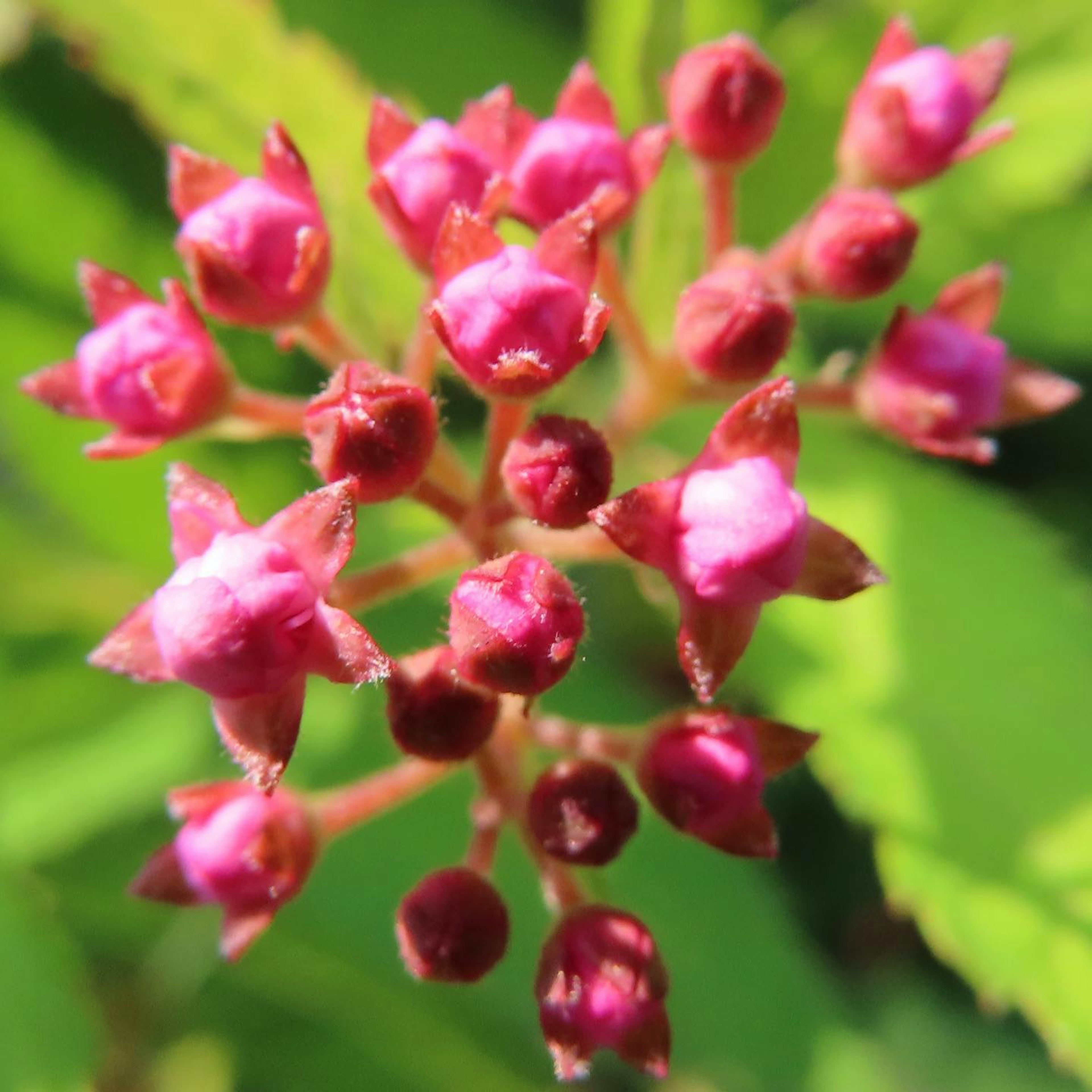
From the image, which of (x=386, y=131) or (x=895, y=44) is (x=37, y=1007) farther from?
(x=895, y=44)

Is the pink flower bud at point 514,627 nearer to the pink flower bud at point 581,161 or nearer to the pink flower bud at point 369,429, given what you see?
the pink flower bud at point 369,429

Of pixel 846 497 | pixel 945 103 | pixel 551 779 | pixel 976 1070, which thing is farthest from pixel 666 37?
pixel 976 1070

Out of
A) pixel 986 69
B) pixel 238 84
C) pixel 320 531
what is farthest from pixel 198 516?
pixel 986 69

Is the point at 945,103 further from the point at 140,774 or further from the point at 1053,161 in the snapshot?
the point at 140,774

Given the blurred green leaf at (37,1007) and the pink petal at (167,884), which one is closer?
the pink petal at (167,884)


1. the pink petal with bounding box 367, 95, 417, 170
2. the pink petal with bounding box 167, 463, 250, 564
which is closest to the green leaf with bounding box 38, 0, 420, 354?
the pink petal with bounding box 367, 95, 417, 170

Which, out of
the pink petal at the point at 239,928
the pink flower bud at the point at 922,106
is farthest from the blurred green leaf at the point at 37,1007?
the pink flower bud at the point at 922,106

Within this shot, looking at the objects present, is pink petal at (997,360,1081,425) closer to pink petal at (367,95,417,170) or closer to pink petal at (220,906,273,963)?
pink petal at (367,95,417,170)
